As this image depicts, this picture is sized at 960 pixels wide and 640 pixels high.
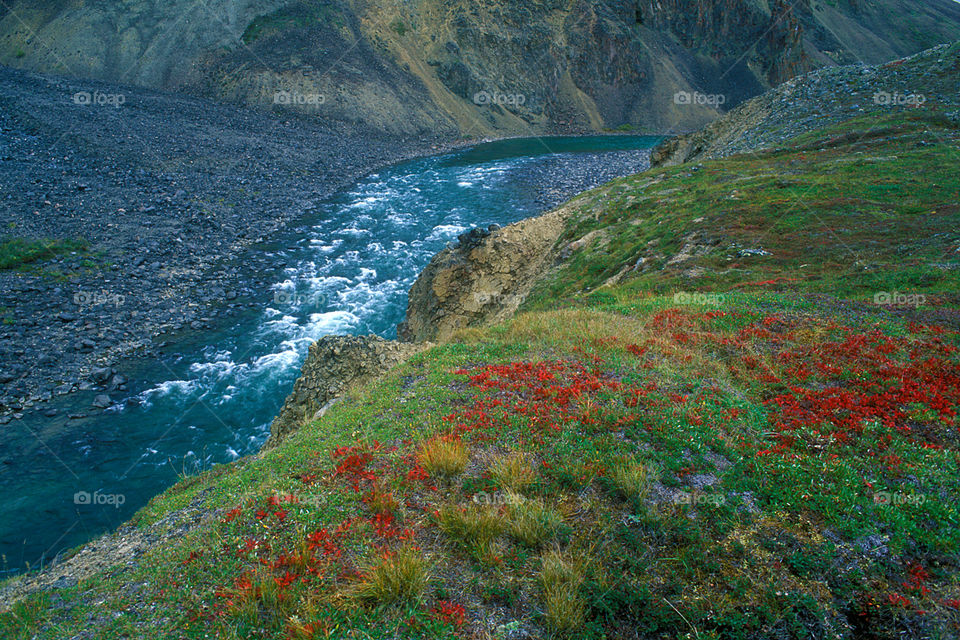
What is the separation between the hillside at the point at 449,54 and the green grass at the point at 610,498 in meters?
79.2

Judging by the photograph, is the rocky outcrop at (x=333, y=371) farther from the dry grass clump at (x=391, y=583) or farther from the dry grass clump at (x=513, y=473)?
the dry grass clump at (x=391, y=583)

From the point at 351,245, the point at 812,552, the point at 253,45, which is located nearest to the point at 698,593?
the point at 812,552

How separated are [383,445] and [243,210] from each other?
4172cm

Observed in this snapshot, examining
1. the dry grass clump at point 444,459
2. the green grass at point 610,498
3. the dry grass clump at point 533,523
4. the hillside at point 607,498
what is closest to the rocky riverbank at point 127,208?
the hillside at point 607,498

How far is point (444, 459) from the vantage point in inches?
340

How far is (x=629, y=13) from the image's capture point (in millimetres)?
138875

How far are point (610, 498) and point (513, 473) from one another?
162cm

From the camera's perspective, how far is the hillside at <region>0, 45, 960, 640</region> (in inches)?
245

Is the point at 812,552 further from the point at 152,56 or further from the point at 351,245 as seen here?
the point at 152,56

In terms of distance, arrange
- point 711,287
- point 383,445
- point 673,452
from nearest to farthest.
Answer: point 673,452
point 383,445
point 711,287

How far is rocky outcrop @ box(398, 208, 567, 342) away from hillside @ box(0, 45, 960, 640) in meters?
8.99

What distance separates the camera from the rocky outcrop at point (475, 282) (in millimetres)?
25453

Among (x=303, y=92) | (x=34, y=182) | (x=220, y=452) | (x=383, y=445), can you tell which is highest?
(x=303, y=92)

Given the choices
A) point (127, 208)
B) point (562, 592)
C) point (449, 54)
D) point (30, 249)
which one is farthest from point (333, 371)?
point (449, 54)
